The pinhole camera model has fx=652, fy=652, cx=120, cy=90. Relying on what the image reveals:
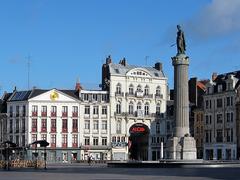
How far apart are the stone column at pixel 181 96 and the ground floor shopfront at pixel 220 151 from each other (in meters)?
46.4

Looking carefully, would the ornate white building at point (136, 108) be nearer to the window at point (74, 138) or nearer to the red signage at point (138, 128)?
the red signage at point (138, 128)

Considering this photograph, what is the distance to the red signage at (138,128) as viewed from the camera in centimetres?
12088

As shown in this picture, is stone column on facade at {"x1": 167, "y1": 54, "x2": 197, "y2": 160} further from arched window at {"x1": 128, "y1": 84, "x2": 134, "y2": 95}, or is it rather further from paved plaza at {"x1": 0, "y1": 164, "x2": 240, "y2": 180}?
arched window at {"x1": 128, "y1": 84, "x2": 134, "y2": 95}

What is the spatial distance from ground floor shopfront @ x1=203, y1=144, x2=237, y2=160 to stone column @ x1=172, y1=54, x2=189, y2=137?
46.4m

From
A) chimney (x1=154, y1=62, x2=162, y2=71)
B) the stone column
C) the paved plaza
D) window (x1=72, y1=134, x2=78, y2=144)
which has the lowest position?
the paved plaza

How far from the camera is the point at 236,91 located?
352 feet

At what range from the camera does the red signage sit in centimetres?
12088

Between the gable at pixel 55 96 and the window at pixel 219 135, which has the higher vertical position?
the gable at pixel 55 96

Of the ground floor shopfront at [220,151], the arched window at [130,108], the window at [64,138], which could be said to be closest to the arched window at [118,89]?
the arched window at [130,108]

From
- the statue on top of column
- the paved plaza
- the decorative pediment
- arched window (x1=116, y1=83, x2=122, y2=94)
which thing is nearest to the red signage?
arched window (x1=116, y1=83, x2=122, y2=94)

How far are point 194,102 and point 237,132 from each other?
52.2 ft

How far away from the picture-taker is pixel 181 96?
6278 centimetres

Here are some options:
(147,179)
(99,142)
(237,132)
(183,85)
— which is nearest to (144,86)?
(99,142)

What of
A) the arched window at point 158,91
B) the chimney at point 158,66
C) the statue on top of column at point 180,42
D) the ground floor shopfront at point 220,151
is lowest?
the ground floor shopfront at point 220,151
